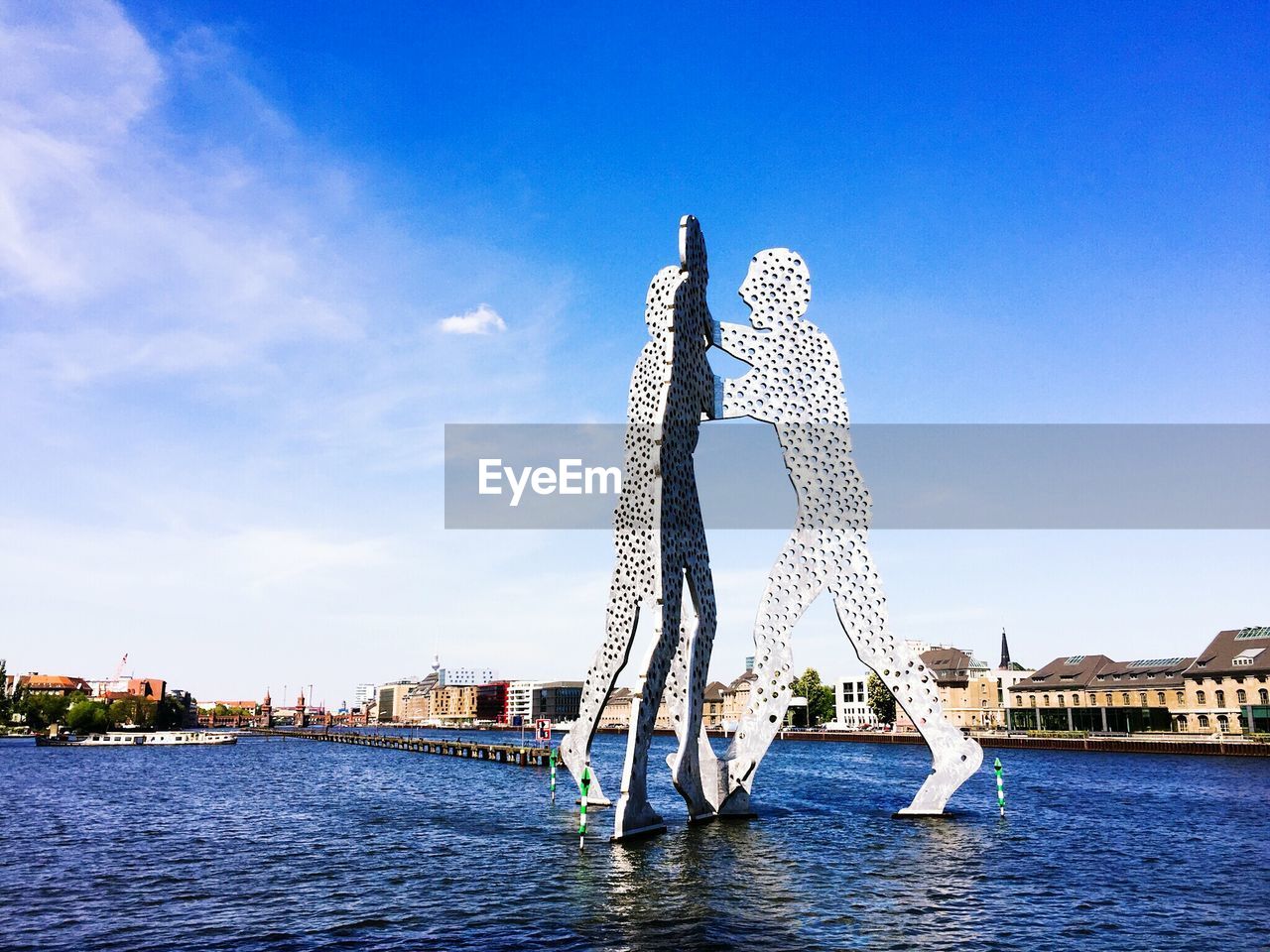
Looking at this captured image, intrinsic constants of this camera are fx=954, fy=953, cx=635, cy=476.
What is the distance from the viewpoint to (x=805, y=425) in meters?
31.9

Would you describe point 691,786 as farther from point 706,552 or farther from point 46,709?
point 46,709

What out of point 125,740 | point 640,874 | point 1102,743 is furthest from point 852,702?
point 640,874

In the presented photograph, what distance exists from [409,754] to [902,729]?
5755 cm

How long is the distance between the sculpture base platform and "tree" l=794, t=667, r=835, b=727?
113584 mm

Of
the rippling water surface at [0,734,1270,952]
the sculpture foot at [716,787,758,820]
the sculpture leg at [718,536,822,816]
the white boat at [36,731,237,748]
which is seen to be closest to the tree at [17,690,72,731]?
the white boat at [36,731,237,748]

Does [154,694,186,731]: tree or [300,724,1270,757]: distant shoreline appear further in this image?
[154,694,186,731]: tree

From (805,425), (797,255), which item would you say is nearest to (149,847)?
(805,425)

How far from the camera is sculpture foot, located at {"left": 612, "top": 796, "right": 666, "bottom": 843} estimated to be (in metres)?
25.4

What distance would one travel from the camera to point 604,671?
28844mm

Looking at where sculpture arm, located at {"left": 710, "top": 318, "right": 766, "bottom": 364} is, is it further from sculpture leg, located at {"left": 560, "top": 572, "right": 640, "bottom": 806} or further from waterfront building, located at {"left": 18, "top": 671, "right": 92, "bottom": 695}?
waterfront building, located at {"left": 18, "top": 671, "right": 92, "bottom": 695}

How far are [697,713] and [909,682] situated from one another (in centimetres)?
694

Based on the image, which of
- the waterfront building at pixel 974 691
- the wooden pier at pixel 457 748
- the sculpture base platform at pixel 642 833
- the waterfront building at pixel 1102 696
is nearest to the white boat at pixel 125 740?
the wooden pier at pixel 457 748

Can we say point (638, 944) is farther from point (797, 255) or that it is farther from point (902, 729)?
point (902, 729)

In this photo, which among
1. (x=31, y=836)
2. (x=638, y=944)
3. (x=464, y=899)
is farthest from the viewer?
(x=31, y=836)
